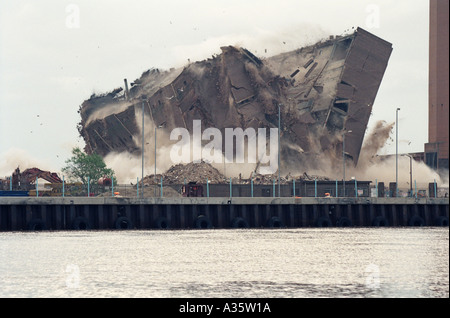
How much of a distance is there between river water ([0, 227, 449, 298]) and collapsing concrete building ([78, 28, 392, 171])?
6642 centimetres

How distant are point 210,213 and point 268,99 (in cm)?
5941

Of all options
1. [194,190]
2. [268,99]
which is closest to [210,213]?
[194,190]

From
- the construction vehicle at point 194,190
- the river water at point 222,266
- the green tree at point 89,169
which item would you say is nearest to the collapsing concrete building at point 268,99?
the green tree at point 89,169

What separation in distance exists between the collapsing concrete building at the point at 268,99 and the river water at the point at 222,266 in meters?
66.4

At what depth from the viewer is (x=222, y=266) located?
1704 inches

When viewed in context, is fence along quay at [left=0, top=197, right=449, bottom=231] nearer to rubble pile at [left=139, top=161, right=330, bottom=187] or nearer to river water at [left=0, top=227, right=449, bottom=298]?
river water at [left=0, top=227, right=449, bottom=298]

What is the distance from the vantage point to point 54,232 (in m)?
68.7

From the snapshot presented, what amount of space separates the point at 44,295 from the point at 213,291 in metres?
7.25

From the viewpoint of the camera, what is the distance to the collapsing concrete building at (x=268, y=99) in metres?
131

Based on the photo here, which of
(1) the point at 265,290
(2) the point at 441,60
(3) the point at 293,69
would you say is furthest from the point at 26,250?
(2) the point at 441,60

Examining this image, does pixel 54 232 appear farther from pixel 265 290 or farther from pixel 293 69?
pixel 293 69

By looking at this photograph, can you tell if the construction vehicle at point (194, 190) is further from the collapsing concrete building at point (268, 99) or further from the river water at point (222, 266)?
the collapsing concrete building at point (268, 99)
